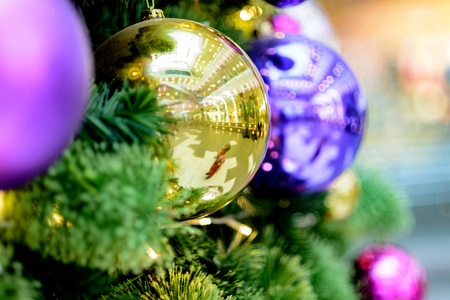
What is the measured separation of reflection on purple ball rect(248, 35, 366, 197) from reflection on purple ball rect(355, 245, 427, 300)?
13.9 inches

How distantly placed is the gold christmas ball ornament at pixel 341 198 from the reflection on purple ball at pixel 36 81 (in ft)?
1.90

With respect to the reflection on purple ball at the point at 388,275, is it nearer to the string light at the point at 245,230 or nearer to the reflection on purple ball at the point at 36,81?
the string light at the point at 245,230

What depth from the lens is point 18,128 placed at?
18cm

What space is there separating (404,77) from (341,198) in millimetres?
3603

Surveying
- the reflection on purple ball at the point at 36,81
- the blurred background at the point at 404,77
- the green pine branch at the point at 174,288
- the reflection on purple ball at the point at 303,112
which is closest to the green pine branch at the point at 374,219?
the reflection on purple ball at the point at 303,112

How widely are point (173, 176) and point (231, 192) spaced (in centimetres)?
5

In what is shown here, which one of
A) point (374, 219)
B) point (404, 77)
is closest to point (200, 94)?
point (374, 219)

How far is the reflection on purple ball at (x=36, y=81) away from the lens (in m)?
0.17

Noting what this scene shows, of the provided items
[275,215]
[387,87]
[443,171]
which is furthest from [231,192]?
[387,87]

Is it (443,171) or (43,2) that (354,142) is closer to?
(43,2)

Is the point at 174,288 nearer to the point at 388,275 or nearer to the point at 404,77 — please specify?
the point at 388,275

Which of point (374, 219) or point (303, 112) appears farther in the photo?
point (374, 219)

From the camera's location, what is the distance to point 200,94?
0.30 metres

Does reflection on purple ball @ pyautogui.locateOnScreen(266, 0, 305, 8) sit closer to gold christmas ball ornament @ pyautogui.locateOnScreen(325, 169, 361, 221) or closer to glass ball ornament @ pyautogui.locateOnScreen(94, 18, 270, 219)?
glass ball ornament @ pyautogui.locateOnScreen(94, 18, 270, 219)
